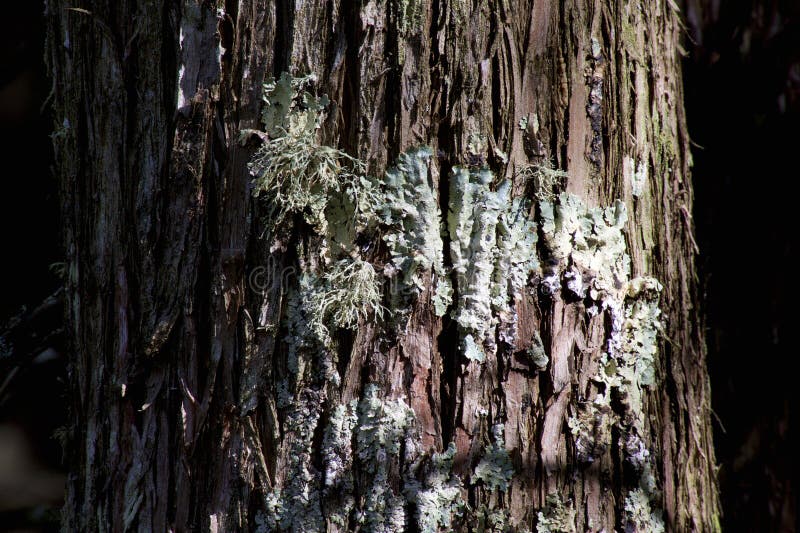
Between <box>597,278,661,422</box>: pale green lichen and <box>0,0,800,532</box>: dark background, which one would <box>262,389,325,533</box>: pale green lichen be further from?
<box>0,0,800,532</box>: dark background

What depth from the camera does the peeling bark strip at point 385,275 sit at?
1.00 metres

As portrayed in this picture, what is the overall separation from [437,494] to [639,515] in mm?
400

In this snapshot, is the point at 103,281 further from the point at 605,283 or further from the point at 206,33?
the point at 605,283

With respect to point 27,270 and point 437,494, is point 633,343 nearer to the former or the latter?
point 437,494

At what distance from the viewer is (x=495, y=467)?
1004 mm

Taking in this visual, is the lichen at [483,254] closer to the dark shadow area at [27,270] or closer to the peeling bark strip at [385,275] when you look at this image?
the peeling bark strip at [385,275]

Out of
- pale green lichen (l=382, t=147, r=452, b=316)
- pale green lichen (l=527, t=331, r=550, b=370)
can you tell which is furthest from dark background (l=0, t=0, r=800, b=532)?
pale green lichen (l=382, t=147, r=452, b=316)

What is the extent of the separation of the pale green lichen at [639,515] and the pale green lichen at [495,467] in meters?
0.25

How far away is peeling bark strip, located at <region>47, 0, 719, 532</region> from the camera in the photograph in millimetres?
1004

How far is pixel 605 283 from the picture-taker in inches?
42.3

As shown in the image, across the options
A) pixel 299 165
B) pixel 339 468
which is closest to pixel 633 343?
pixel 339 468

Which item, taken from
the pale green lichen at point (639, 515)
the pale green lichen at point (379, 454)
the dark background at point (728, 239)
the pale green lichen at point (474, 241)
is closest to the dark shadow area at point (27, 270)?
the dark background at point (728, 239)

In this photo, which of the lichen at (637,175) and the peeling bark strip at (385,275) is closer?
the peeling bark strip at (385,275)

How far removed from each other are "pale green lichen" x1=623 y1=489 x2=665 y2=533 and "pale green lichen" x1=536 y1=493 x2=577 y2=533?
0.11 meters
